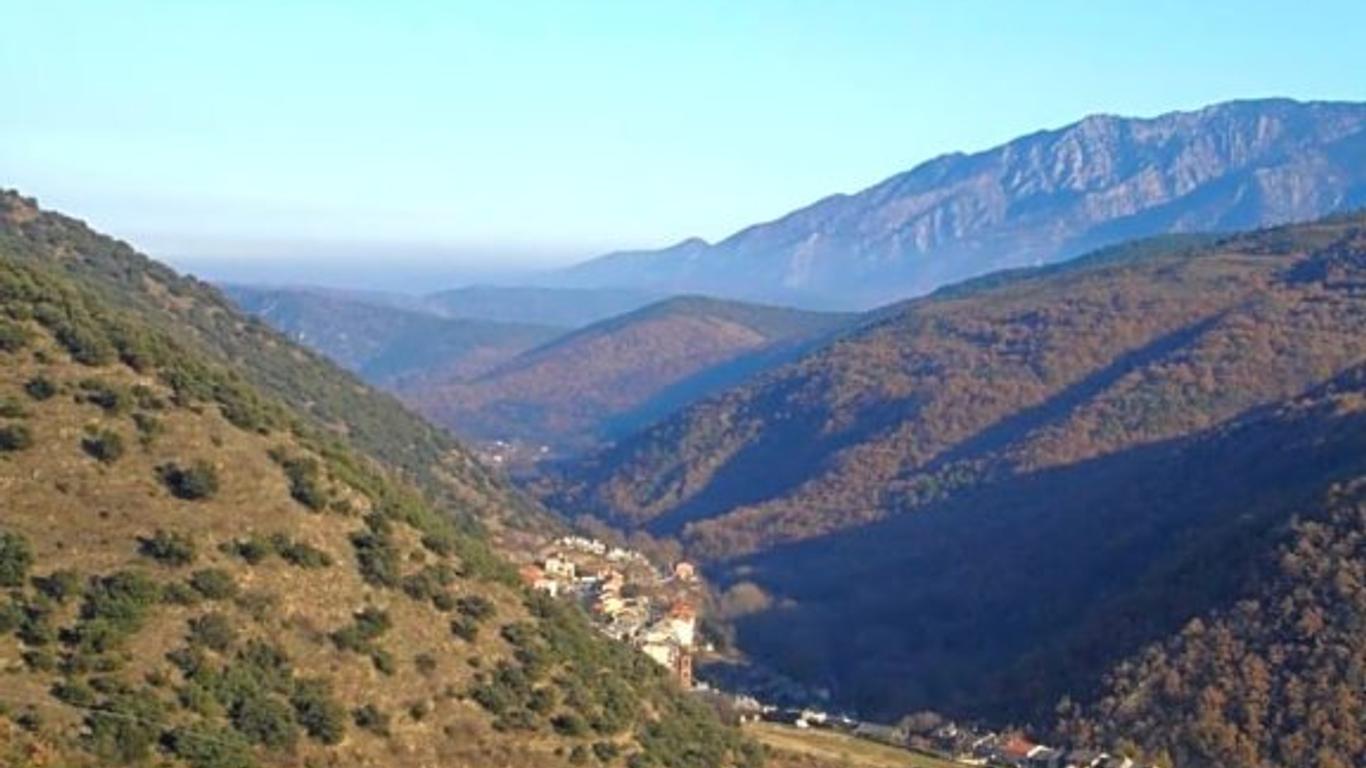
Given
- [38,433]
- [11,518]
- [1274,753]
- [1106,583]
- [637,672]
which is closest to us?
[11,518]

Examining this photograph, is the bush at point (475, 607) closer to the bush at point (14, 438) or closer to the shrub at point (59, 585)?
the shrub at point (59, 585)

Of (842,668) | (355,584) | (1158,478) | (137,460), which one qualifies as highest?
(137,460)

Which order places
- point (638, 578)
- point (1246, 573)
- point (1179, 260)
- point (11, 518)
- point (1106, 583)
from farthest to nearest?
A: point (1179, 260) → point (638, 578) → point (1106, 583) → point (1246, 573) → point (11, 518)

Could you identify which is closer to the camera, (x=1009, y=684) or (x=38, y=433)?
(x=38, y=433)

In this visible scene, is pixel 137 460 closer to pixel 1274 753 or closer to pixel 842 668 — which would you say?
pixel 1274 753

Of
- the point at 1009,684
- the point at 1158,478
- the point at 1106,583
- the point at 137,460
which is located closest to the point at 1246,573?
the point at 1009,684

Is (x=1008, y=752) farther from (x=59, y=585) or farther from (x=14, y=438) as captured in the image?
(x=59, y=585)

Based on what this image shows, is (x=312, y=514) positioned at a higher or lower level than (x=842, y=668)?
higher

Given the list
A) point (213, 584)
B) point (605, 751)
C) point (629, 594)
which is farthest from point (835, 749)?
point (629, 594)
